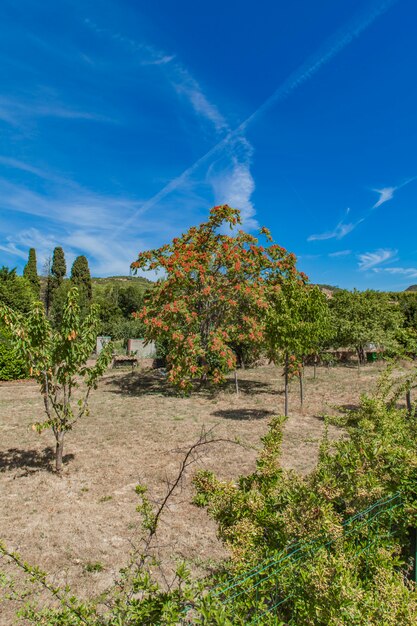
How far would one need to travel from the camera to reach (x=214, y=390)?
17.0 metres

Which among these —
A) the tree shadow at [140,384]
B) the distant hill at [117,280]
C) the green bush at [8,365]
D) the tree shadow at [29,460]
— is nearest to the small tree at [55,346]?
the tree shadow at [29,460]

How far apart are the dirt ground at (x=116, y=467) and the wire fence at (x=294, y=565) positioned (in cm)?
228

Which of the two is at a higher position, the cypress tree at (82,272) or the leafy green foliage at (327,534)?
the cypress tree at (82,272)

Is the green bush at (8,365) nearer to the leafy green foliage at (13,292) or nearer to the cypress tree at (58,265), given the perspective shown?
the leafy green foliage at (13,292)

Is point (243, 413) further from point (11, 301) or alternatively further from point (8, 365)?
point (11, 301)

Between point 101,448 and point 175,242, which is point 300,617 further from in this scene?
point 175,242

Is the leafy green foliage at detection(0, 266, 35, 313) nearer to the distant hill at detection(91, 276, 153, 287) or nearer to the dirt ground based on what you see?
the dirt ground

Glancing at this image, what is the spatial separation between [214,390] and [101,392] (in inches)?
200

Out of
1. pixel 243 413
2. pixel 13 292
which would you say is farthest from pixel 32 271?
pixel 243 413

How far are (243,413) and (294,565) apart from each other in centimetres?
1043

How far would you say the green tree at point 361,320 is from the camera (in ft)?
79.1

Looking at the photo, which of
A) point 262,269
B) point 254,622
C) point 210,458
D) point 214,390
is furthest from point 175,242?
point 254,622

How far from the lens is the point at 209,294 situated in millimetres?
15602

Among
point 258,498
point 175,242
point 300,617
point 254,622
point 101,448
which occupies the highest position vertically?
point 175,242
